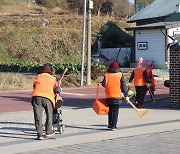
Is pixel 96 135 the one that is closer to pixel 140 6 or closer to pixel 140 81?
pixel 140 81

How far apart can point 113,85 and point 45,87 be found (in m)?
1.97

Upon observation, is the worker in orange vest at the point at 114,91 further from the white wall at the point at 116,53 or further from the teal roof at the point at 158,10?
the white wall at the point at 116,53

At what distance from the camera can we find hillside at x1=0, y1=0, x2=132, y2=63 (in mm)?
48906

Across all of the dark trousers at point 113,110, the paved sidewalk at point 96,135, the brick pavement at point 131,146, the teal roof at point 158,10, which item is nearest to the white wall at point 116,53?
the teal roof at point 158,10

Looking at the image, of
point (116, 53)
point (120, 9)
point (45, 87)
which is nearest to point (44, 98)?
point (45, 87)

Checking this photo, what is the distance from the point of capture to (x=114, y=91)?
12250 millimetres

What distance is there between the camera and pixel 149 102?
62.3 feet

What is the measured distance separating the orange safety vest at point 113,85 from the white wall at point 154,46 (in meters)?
26.9

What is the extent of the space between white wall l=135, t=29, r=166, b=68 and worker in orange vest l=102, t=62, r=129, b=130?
26890 mm

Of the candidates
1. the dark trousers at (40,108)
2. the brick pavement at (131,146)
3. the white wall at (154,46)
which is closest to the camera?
→ the brick pavement at (131,146)

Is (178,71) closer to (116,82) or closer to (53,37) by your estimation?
(116,82)

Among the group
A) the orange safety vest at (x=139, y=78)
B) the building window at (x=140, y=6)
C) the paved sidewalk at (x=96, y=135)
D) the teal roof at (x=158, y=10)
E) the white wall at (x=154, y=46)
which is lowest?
the paved sidewalk at (x=96, y=135)

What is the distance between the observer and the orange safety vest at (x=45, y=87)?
36.5ft

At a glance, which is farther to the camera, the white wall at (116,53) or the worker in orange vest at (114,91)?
the white wall at (116,53)
